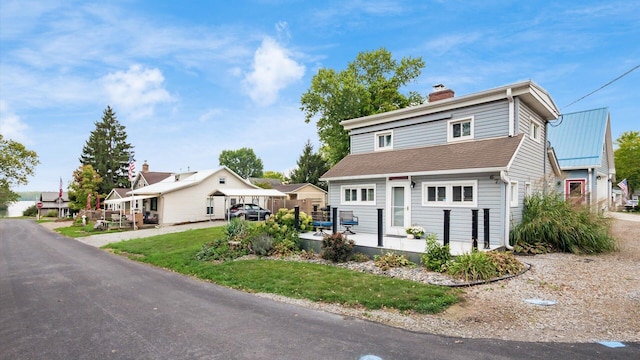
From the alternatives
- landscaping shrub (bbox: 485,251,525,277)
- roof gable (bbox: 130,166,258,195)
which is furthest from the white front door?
roof gable (bbox: 130,166,258,195)

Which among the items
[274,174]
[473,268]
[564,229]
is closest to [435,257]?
[473,268]

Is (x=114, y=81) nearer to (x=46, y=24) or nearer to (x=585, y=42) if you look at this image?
(x=46, y=24)

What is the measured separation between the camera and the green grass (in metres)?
6.10

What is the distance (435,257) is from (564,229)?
5.06 metres

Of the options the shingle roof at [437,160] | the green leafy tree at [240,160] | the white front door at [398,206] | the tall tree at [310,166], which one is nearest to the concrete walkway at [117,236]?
the shingle roof at [437,160]

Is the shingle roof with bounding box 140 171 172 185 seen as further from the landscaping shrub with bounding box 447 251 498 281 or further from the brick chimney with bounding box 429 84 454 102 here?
the landscaping shrub with bounding box 447 251 498 281

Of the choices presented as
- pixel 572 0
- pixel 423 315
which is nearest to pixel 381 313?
pixel 423 315

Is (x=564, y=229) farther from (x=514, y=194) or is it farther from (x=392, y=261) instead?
(x=392, y=261)

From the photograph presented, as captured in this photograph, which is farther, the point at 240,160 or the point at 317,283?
the point at 240,160

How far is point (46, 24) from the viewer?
1123 centimetres

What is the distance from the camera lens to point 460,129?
13.0 metres

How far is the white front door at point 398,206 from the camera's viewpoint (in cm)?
1242

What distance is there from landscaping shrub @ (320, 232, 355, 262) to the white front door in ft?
10.9

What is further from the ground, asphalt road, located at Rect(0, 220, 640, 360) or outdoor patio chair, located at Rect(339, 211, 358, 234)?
→ outdoor patio chair, located at Rect(339, 211, 358, 234)
